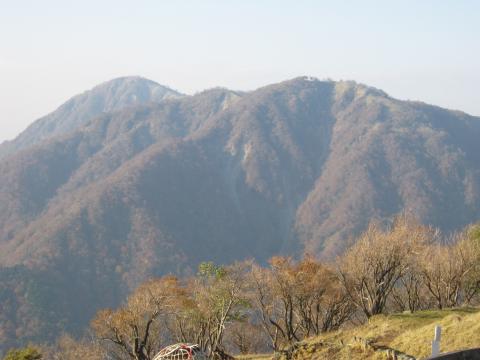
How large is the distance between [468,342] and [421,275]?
2035cm

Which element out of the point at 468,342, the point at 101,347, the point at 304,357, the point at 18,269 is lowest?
the point at 18,269

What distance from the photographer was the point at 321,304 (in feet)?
131

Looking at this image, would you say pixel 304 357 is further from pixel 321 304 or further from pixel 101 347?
pixel 101 347

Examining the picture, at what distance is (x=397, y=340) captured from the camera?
72.7 ft

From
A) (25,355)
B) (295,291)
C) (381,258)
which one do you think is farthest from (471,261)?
(25,355)

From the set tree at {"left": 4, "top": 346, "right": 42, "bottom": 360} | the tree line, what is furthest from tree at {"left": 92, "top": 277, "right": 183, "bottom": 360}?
tree at {"left": 4, "top": 346, "right": 42, "bottom": 360}

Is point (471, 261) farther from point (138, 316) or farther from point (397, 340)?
point (138, 316)

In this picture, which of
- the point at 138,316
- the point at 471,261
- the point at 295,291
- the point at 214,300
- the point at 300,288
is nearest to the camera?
the point at 214,300

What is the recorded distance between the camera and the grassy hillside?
63.6ft

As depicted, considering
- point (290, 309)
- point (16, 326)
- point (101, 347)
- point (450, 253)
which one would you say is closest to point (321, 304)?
point (290, 309)

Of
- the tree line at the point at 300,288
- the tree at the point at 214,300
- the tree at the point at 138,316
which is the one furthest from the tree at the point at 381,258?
the tree at the point at 138,316

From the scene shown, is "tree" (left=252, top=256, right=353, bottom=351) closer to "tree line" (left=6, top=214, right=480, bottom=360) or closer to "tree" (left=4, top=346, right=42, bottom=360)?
"tree line" (left=6, top=214, right=480, bottom=360)

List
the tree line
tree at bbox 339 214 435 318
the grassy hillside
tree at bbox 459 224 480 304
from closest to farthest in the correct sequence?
1. the grassy hillside
2. tree at bbox 339 214 435 318
3. the tree line
4. tree at bbox 459 224 480 304

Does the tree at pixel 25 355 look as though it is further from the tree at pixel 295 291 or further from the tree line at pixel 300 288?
the tree at pixel 295 291
